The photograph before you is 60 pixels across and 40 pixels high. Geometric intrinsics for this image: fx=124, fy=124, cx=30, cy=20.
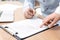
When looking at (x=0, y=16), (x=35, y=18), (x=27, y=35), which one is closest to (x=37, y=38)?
(x=27, y=35)

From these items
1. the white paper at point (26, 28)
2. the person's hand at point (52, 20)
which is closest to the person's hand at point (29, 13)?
the white paper at point (26, 28)

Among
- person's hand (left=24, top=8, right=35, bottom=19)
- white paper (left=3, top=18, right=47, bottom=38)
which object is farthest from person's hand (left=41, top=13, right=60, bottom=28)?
person's hand (left=24, top=8, right=35, bottom=19)

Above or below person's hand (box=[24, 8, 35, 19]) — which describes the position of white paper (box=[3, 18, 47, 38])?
below

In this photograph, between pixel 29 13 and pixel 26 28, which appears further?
pixel 29 13

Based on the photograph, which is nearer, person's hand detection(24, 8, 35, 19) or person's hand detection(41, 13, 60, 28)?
person's hand detection(41, 13, 60, 28)

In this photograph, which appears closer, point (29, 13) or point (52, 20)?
point (52, 20)

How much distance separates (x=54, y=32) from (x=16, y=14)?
0.48 m

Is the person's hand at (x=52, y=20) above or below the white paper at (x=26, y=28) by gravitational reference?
above

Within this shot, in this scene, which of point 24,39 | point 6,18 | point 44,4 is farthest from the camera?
point 44,4

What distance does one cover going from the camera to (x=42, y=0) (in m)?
1.16

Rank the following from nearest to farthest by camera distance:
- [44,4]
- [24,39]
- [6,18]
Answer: [24,39] < [6,18] < [44,4]

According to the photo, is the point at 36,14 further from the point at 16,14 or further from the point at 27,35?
the point at 27,35

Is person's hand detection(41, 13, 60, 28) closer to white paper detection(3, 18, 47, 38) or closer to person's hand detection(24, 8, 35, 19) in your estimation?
white paper detection(3, 18, 47, 38)

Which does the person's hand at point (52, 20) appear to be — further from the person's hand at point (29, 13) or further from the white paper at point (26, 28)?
the person's hand at point (29, 13)
